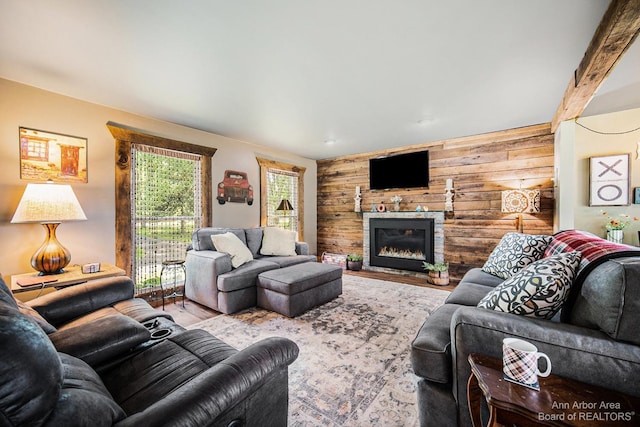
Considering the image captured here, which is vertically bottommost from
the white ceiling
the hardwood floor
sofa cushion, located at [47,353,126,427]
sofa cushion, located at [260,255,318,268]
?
the hardwood floor

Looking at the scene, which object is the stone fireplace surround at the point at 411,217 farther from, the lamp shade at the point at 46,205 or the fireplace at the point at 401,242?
the lamp shade at the point at 46,205

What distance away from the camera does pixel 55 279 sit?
2.20 m

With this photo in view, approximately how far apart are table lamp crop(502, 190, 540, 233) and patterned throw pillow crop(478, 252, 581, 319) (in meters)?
2.91

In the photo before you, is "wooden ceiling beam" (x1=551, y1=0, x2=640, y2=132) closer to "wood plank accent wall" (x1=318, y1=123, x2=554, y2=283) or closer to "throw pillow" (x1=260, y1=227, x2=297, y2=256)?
"wood plank accent wall" (x1=318, y1=123, x2=554, y2=283)

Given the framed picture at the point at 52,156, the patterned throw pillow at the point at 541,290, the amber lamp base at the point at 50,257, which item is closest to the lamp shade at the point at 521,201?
the patterned throw pillow at the point at 541,290

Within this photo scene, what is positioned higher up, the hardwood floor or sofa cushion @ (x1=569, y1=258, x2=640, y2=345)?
sofa cushion @ (x1=569, y1=258, x2=640, y2=345)

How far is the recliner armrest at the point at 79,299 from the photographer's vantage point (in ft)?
5.31

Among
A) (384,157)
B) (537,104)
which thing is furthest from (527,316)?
(384,157)

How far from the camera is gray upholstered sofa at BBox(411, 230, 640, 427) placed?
3.22 ft

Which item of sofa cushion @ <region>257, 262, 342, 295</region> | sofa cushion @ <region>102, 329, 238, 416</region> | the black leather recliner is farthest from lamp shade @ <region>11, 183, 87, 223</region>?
sofa cushion @ <region>257, 262, 342, 295</region>

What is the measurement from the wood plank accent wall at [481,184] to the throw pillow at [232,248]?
303 cm

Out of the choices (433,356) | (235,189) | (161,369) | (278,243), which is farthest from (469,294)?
(235,189)

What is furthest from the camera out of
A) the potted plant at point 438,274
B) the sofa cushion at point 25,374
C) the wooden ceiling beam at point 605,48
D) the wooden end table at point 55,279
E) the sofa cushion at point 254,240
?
the potted plant at point 438,274

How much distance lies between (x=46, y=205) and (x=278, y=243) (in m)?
2.59
